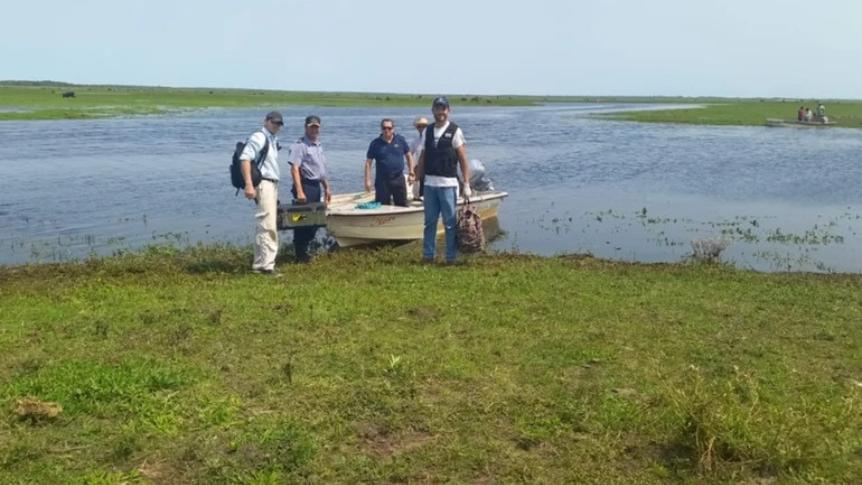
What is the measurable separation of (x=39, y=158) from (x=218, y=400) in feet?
89.2

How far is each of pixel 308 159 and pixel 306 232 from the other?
100cm

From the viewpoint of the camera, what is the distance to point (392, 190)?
41.7 feet

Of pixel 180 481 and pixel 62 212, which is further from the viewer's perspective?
pixel 62 212

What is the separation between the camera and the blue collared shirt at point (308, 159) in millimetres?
10789

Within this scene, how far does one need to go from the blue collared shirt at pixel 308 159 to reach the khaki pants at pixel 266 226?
1.12 m

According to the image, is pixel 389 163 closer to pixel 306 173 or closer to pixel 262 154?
pixel 306 173

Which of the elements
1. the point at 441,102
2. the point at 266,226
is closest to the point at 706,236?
the point at 441,102

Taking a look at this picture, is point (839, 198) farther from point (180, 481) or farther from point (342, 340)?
point (180, 481)

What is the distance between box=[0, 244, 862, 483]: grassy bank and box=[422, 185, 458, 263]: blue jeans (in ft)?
3.47

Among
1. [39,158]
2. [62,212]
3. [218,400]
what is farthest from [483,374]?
[39,158]

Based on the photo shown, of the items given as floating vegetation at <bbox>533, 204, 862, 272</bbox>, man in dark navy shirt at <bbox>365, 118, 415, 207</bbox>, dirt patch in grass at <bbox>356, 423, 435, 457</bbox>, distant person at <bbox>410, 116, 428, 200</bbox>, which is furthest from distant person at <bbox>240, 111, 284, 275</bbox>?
floating vegetation at <bbox>533, 204, 862, 272</bbox>

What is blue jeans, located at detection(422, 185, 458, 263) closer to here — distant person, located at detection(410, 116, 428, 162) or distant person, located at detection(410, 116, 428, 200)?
distant person, located at detection(410, 116, 428, 200)

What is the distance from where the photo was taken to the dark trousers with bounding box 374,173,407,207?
12617 millimetres

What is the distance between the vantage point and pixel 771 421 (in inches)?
184
